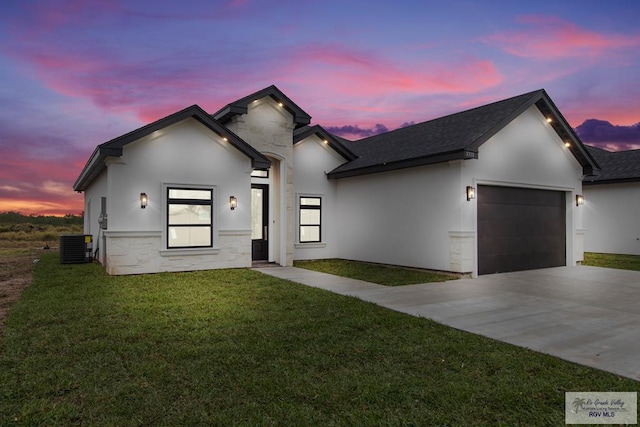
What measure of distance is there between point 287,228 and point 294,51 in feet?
21.5

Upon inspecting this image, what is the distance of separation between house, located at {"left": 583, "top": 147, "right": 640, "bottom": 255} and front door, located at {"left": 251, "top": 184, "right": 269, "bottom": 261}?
43.0 feet

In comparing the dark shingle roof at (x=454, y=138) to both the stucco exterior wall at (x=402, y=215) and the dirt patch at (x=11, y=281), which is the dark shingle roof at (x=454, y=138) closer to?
the stucco exterior wall at (x=402, y=215)

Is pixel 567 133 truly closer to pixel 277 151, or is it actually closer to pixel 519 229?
pixel 519 229

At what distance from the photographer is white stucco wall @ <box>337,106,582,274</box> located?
10680 millimetres

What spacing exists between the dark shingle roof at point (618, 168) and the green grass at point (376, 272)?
30.0ft

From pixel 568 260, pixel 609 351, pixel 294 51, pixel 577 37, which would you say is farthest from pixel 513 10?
pixel 609 351

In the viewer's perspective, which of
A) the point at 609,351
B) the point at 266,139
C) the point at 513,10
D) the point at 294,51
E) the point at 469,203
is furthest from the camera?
the point at 294,51

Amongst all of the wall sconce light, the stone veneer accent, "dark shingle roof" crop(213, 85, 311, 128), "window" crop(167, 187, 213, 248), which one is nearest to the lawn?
the stone veneer accent

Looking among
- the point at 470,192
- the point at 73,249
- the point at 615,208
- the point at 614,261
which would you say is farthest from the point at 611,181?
the point at 73,249

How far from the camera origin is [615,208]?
1692 cm

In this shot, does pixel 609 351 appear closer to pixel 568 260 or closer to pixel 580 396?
pixel 580 396

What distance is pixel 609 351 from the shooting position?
4.46 m

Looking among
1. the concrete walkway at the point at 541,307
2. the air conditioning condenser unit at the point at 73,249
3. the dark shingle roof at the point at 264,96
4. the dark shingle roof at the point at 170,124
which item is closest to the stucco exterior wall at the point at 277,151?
the dark shingle roof at the point at 264,96

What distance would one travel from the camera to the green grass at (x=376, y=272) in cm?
996
